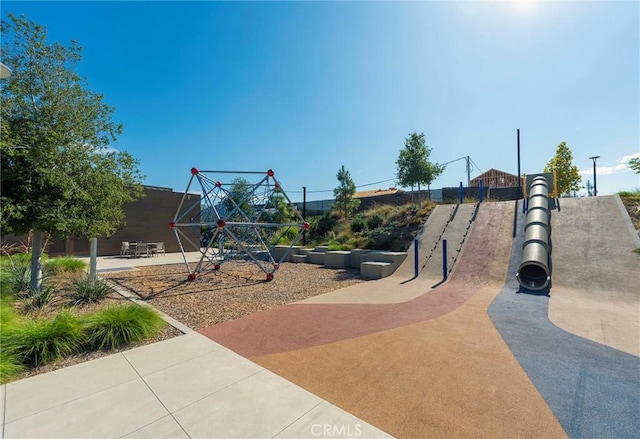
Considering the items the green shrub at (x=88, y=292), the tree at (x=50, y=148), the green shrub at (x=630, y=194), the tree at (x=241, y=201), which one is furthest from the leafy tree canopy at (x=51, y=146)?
the green shrub at (x=630, y=194)

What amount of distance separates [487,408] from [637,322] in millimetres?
5204

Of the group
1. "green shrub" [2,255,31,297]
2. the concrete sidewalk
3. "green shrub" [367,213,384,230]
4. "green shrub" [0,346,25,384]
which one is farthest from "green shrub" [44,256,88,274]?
"green shrub" [367,213,384,230]

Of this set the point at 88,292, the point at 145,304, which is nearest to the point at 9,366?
the point at 145,304

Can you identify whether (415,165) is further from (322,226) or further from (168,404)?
(168,404)

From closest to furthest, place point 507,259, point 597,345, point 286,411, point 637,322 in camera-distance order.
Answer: point 286,411 < point 597,345 < point 637,322 < point 507,259

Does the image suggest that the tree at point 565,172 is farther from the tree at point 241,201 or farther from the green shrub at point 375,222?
the tree at point 241,201

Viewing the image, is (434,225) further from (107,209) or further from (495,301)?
(107,209)

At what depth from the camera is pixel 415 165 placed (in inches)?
700

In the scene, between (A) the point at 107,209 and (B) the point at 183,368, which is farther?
(A) the point at 107,209

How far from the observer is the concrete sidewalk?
2.58m

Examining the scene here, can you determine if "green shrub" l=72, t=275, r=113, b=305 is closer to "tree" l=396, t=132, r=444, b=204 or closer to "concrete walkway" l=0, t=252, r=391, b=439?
"concrete walkway" l=0, t=252, r=391, b=439

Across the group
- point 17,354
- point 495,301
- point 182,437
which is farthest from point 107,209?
point 495,301

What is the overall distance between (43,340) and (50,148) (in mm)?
4279

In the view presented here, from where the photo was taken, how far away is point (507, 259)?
10062 mm
